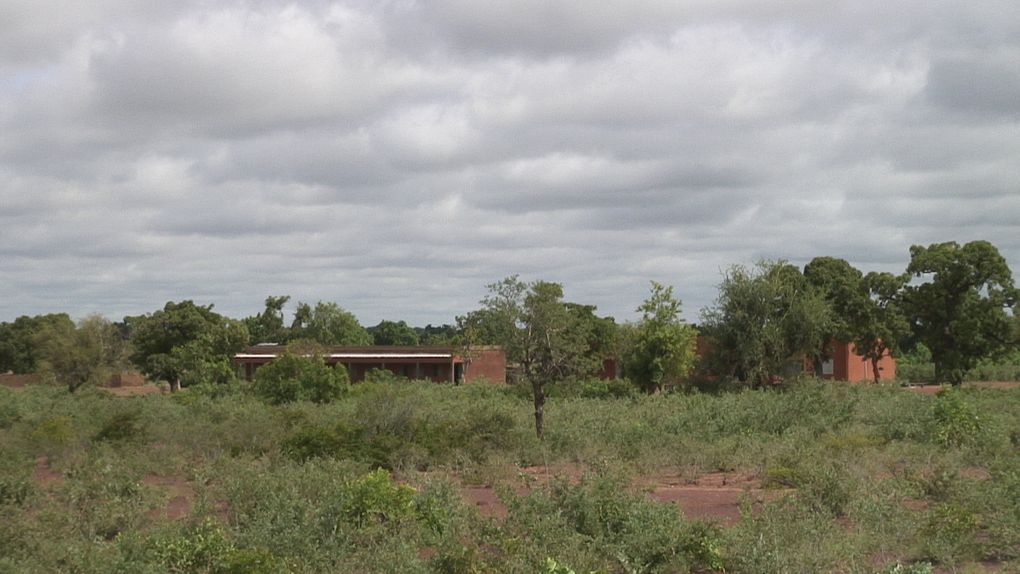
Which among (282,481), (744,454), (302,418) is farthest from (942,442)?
(302,418)

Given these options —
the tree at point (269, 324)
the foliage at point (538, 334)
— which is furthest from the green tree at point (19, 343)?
the foliage at point (538, 334)

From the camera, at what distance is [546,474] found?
18969 mm

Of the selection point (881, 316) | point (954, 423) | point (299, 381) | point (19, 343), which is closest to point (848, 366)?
point (881, 316)

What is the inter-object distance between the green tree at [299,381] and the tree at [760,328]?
641 inches

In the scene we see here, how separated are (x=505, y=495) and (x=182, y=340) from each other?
152ft

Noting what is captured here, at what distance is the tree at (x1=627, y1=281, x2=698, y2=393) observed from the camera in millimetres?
43688

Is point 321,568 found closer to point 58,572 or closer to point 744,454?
point 58,572

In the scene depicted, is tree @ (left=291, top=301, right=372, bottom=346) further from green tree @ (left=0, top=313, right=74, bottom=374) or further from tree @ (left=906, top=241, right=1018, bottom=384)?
tree @ (left=906, top=241, right=1018, bottom=384)

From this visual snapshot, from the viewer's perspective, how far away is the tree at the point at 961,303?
47719 millimetres

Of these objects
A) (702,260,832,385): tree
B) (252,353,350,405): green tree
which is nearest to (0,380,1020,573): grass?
(252,353,350,405): green tree

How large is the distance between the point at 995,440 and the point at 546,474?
8.02 meters

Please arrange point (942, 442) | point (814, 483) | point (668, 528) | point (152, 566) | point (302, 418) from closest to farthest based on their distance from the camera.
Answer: point (152, 566) < point (668, 528) < point (814, 483) < point (942, 442) < point (302, 418)

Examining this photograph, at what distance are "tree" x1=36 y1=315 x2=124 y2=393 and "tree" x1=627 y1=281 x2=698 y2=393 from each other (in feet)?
77.0

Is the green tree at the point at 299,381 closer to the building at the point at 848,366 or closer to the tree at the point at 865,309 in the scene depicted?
the tree at the point at 865,309
